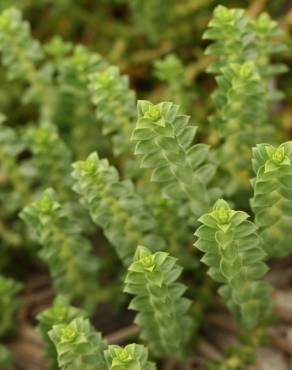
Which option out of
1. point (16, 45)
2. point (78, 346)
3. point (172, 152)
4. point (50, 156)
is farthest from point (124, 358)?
point (16, 45)

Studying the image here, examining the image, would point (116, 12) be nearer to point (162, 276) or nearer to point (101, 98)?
point (101, 98)

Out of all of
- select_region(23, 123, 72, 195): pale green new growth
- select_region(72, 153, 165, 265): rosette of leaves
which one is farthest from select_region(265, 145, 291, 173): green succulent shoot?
select_region(23, 123, 72, 195): pale green new growth

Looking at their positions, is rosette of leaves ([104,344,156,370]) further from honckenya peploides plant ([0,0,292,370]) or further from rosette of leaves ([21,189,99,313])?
Result: rosette of leaves ([21,189,99,313])

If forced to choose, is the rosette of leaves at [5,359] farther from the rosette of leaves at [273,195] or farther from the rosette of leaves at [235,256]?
the rosette of leaves at [273,195]

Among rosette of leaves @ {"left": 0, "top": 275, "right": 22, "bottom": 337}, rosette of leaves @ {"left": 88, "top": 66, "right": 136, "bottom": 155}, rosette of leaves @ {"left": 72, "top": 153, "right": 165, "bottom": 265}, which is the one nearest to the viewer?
rosette of leaves @ {"left": 72, "top": 153, "right": 165, "bottom": 265}

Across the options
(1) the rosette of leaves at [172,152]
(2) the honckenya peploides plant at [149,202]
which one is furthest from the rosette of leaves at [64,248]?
(1) the rosette of leaves at [172,152]

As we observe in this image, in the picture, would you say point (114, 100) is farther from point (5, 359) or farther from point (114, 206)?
point (5, 359)

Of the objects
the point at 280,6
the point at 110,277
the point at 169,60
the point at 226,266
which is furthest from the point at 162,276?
the point at 280,6
